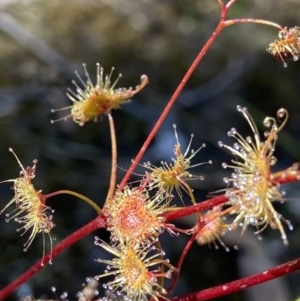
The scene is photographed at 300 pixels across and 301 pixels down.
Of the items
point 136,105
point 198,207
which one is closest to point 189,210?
point 198,207

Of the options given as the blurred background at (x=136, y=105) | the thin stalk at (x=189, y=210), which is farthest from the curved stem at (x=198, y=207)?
the blurred background at (x=136, y=105)

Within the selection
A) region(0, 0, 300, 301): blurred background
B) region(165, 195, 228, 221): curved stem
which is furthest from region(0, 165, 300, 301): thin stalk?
region(0, 0, 300, 301): blurred background

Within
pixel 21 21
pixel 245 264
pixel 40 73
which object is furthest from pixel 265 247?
pixel 21 21

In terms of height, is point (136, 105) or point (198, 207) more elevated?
point (136, 105)

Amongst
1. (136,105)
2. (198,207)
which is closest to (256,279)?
(198,207)

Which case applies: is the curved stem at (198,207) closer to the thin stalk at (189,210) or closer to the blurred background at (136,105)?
the thin stalk at (189,210)

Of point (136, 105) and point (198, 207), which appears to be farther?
point (136, 105)

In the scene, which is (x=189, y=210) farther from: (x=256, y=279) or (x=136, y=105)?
(x=136, y=105)

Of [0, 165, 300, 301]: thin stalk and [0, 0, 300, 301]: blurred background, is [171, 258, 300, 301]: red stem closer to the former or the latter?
[0, 165, 300, 301]: thin stalk

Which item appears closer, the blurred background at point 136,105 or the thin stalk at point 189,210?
the thin stalk at point 189,210
